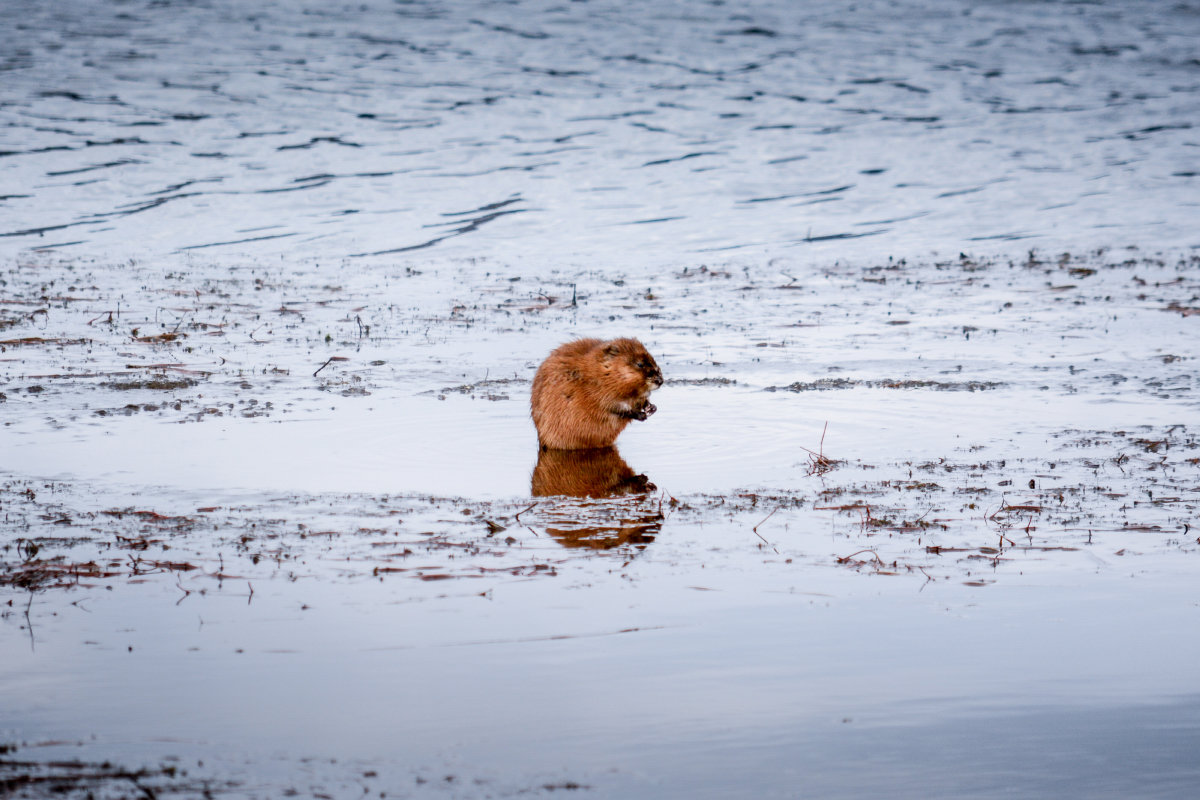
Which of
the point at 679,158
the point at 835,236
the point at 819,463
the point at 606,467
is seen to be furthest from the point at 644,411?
the point at 679,158

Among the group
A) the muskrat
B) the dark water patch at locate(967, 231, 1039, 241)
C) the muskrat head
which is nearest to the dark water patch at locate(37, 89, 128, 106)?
the dark water patch at locate(967, 231, 1039, 241)

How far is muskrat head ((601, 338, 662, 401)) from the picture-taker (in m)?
11.3

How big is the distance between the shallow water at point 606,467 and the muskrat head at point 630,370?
1.66ft

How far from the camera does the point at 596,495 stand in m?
9.80

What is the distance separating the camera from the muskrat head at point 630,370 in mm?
11328

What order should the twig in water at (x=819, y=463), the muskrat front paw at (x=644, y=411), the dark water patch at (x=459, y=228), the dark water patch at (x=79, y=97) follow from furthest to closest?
the dark water patch at (x=79, y=97) < the dark water patch at (x=459, y=228) < the muskrat front paw at (x=644, y=411) < the twig in water at (x=819, y=463)

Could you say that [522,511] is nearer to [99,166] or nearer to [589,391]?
[589,391]

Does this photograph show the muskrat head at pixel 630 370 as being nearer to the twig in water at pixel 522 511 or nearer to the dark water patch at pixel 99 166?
the twig in water at pixel 522 511

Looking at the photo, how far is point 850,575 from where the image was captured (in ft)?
25.5

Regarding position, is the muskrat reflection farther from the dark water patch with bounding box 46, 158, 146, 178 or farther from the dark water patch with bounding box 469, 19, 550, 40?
the dark water patch with bounding box 469, 19, 550, 40

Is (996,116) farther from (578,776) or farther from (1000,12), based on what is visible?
(578,776)

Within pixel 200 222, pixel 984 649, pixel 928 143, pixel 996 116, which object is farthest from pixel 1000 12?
pixel 984 649

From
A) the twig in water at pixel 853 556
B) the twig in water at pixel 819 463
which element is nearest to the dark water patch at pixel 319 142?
the twig in water at pixel 819 463

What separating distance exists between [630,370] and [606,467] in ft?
2.89
